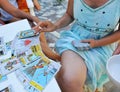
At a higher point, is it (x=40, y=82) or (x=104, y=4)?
(x=104, y=4)

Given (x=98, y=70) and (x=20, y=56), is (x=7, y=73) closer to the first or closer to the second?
(x=20, y=56)

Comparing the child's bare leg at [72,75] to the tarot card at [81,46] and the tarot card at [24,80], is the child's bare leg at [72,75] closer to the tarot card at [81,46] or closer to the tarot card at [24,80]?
the tarot card at [81,46]

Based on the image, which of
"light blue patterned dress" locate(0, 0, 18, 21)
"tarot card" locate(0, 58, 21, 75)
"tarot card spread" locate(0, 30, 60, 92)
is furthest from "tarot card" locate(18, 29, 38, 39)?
"light blue patterned dress" locate(0, 0, 18, 21)

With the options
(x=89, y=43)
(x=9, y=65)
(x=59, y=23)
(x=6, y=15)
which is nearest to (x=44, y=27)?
(x=59, y=23)

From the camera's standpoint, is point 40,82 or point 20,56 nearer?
point 40,82

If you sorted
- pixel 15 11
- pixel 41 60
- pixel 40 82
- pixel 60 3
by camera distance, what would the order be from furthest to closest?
pixel 60 3, pixel 15 11, pixel 41 60, pixel 40 82

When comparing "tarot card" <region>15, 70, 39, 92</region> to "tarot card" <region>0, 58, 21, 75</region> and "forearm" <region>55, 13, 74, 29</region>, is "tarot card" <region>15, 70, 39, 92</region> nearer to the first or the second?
"tarot card" <region>0, 58, 21, 75</region>

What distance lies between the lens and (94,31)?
125 cm

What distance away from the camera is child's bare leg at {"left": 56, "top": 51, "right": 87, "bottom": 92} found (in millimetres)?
1101

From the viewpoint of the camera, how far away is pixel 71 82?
1.10 meters

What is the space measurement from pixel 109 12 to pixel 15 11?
588mm

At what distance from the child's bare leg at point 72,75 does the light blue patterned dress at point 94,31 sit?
0.05 m

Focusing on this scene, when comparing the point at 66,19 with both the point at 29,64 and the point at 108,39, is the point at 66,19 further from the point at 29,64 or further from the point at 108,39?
the point at 29,64

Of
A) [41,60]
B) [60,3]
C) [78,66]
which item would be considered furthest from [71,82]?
[60,3]
